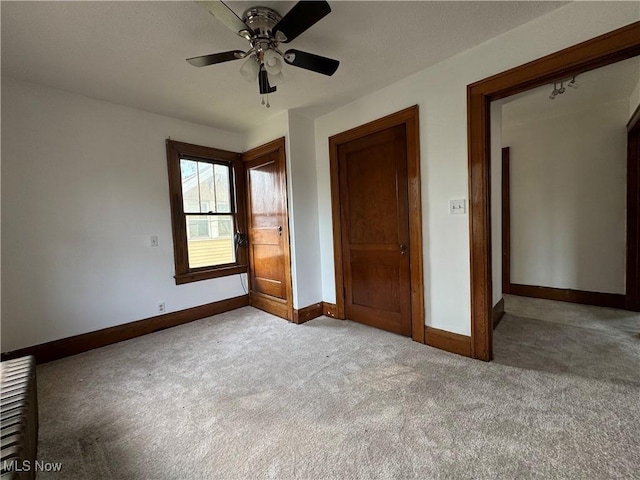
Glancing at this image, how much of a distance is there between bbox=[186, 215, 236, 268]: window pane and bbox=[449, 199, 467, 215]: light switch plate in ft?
9.57

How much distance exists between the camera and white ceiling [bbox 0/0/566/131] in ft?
5.71

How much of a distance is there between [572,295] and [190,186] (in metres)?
5.22

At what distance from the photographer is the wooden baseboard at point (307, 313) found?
11.0ft

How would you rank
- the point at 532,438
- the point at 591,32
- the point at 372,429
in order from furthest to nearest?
the point at 591,32, the point at 372,429, the point at 532,438

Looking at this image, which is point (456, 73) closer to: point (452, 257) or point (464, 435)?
point (452, 257)

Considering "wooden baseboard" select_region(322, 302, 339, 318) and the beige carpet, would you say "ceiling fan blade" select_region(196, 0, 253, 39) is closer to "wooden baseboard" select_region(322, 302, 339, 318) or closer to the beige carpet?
the beige carpet

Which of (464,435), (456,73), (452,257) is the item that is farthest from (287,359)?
(456,73)

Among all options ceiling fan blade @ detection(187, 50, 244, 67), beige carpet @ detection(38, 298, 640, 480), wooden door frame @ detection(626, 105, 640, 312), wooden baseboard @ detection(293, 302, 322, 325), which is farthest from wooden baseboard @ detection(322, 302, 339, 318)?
wooden door frame @ detection(626, 105, 640, 312)

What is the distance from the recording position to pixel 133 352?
108 inches

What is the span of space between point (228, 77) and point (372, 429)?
291cm

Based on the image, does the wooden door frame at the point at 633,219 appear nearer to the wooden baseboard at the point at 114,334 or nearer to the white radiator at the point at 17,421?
the wooden baseboard at the point at 114,334

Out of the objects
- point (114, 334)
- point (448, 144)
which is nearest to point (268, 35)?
point (448, 144)

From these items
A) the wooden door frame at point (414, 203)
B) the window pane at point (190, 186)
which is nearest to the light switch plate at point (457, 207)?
the wooden door frame at point (414, 203)

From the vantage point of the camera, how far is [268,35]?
177 cm
